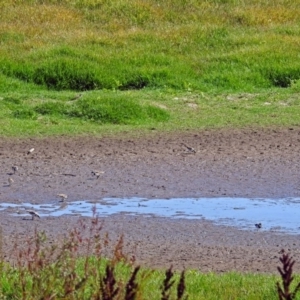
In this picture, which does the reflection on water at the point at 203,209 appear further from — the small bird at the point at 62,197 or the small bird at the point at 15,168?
the small bird at the point at 15,168

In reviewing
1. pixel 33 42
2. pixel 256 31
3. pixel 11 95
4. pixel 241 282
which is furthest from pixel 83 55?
pixel 241 282

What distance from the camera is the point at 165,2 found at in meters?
18.9

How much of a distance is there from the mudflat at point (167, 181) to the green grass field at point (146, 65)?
69 cm

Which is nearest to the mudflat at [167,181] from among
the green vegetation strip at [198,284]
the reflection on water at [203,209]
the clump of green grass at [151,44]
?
the reflection on water at [203,209]

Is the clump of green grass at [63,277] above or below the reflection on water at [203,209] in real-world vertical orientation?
above

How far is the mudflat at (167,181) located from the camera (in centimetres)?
652

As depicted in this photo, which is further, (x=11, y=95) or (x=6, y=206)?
(x=11, y=95)

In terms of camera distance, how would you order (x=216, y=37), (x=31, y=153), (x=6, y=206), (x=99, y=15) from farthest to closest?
(x=99, y=15) < (x=216, y=37) < (x=31, y=153) < (x=6, y=206)

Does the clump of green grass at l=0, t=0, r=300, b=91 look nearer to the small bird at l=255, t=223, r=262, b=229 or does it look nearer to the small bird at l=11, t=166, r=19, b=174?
the small bird at l=11, t=166, r=19, b=174

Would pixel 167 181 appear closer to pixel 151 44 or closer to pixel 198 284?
pixel 198 284

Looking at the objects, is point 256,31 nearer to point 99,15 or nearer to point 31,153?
point 99,15

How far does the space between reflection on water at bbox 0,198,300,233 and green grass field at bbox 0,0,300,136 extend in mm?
2780

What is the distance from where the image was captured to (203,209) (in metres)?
7.72

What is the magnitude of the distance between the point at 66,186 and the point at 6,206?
0.83 metres
